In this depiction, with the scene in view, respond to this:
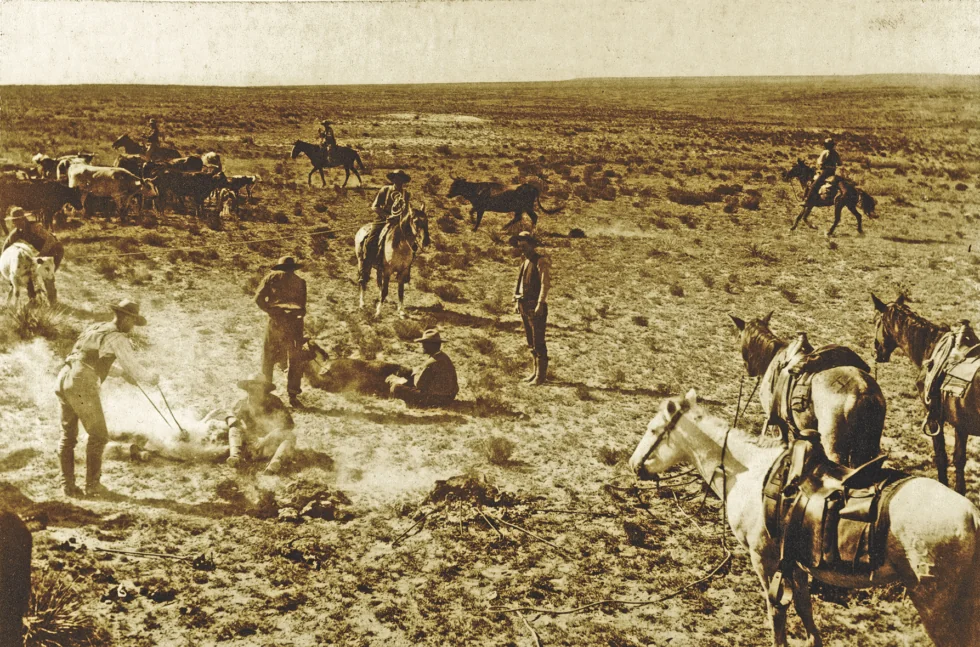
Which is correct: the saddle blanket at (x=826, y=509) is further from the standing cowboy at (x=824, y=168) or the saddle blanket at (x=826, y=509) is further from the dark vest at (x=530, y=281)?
the standing cowboy at (x=824, y=168)

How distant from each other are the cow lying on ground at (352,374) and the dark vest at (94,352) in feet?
10.3

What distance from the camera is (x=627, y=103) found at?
64.2 metres

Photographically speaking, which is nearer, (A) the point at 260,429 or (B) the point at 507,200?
(A) the point at 260,429

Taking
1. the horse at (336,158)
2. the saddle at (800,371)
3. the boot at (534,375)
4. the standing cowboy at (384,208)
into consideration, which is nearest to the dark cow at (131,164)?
the horse at (336,158)

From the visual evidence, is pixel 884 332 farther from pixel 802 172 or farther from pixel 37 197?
pixel 802 172

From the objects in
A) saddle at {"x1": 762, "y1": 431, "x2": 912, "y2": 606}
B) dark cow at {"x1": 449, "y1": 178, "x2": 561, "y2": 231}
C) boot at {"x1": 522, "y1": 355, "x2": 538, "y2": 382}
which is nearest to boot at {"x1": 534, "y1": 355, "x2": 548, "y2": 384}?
boot at {"x1": 522, "y1": 355, "x2": 538, "y2": 382}

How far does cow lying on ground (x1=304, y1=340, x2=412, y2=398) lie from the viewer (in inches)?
396

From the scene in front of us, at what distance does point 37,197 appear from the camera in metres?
18.1

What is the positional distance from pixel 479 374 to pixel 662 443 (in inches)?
218

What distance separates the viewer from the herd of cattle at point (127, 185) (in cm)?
1942

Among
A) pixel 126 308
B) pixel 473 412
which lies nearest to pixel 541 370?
pixel 473 412

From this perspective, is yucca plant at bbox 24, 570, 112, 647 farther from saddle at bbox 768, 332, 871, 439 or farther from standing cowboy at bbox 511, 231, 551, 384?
standing cowboy at bbox 511, 231, 551, 384

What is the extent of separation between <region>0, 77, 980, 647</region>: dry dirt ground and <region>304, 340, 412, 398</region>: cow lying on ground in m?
0.31

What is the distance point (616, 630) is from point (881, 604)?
7.28 ft
